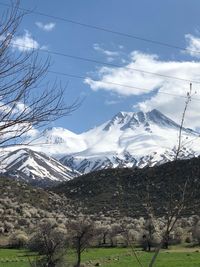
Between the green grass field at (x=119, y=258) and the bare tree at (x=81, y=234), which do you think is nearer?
the green grass field at (x=119, y=258)

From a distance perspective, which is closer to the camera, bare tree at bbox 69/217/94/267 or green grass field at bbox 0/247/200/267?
green grass field at bbox 0/247/200/267

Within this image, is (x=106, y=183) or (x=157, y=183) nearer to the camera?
(x=157, y=183)

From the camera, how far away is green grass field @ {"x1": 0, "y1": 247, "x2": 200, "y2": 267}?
55.7m

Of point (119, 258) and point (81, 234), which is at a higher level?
point (81, 234)

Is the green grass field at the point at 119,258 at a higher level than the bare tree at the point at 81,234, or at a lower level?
lower

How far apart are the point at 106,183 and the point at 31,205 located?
26117 millimetres

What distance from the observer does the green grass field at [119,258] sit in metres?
55.7

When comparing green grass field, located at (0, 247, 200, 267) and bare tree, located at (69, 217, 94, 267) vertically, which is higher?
bare tree, located at (69, 217, 94, 267)

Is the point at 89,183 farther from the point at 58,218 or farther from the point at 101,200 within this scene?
the point at 58,218

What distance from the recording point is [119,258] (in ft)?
223

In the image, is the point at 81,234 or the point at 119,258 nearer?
the point at 81,234

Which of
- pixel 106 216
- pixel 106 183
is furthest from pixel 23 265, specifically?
pixel 106 183

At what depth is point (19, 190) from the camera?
11162 cm

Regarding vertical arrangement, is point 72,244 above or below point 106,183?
below
